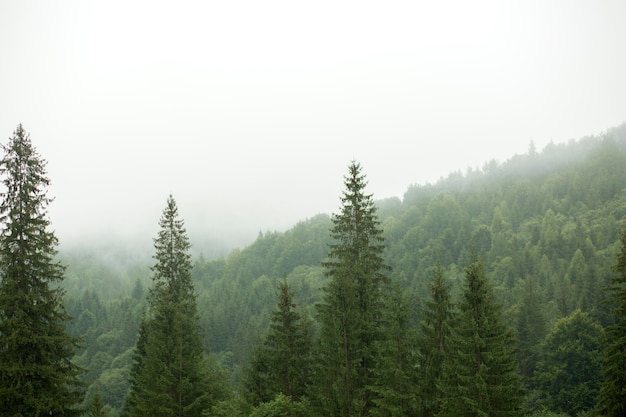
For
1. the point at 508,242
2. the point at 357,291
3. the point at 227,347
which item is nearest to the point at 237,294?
the point at 227,347

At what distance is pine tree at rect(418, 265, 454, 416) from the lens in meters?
17.8

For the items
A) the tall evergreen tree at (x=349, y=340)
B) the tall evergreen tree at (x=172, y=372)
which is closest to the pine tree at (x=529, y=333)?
the tall evergreen tree at (x=349, y=340)

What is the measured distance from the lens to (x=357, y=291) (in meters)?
21.3

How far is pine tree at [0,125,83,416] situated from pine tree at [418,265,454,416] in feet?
51.0

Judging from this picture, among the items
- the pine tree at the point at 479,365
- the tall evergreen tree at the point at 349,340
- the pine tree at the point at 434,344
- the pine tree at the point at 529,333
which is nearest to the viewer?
the pine tree at the point at 479,365

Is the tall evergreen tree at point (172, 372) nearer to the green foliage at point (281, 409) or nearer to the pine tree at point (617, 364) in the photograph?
the green foliage at point (281, 409)

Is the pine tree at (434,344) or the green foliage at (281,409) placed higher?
the pine tree at (434,344)

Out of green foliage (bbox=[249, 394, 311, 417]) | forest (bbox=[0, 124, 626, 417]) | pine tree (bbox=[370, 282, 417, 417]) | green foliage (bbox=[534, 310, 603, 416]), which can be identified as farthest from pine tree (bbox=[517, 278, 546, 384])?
green foliage (bbox=[249, 394, 311, 417])

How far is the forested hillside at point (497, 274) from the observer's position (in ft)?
158

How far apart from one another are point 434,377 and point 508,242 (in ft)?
409

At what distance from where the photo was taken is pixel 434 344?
18.3 m

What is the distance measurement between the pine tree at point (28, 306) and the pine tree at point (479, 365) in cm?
1628

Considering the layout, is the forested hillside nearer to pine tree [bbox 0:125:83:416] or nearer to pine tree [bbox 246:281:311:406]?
pine tree [bbox 246:281:311:406]

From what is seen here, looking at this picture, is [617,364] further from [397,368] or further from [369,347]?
[369,347]
